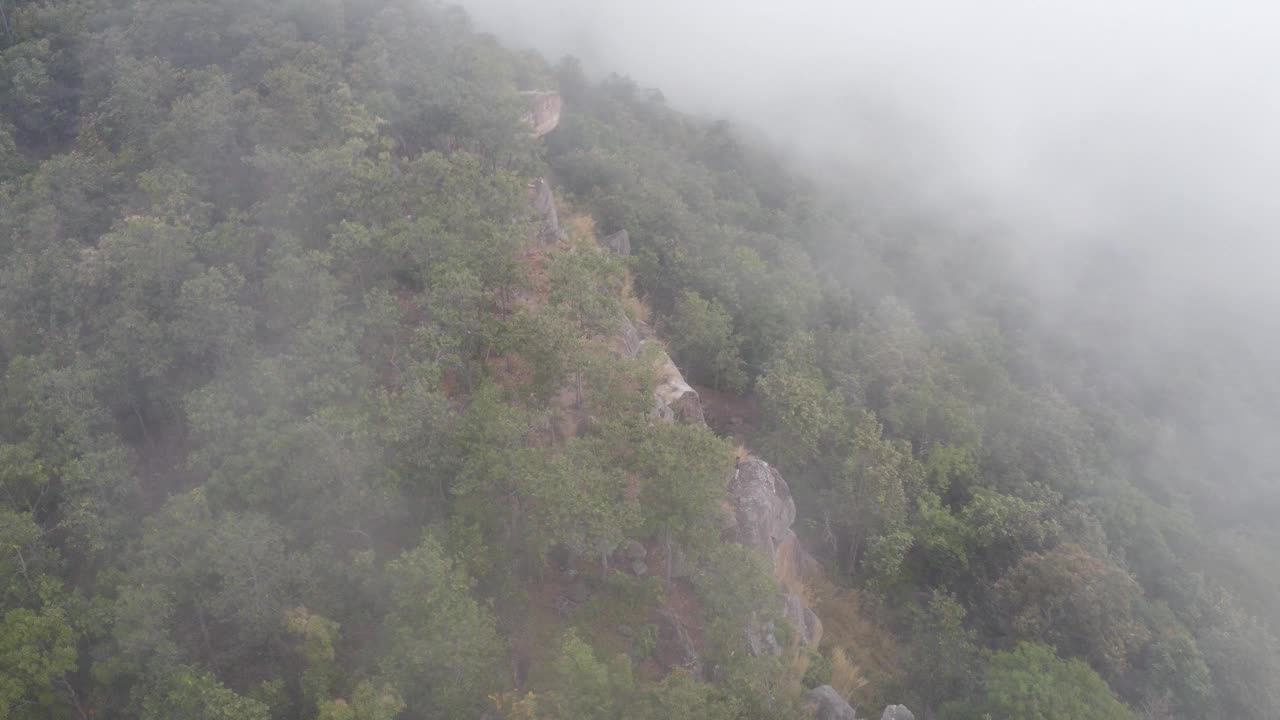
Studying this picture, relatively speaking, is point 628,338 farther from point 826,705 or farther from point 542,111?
point 542,111

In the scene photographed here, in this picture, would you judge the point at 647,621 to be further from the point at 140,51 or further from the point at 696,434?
the point at 140,51

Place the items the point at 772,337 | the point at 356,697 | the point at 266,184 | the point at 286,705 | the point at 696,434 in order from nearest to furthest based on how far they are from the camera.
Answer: the point at 356,697 < the point at 286,705 < the point at 696,434 < the point at 266,184 < the point at 772,337

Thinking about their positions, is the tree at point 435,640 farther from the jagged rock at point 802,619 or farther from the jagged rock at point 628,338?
the jagged rock at point 628,338

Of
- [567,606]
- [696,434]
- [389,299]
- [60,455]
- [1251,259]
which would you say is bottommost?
[60,455]

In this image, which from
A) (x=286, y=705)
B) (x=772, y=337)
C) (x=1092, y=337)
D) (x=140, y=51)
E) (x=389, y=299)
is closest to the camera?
(x=286, y=705)

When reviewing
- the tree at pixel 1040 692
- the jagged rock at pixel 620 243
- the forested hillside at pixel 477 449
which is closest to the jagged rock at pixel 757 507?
the forested hillside at pixel 477 449

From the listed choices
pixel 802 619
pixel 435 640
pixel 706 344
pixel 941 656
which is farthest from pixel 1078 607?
pixel 435 640

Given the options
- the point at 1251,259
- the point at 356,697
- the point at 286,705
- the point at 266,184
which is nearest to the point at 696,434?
the point at 356,697
